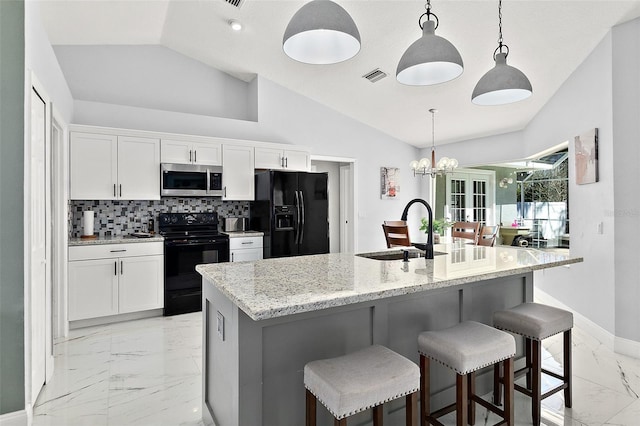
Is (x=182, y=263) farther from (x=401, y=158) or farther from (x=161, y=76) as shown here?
(x=401, y=158)

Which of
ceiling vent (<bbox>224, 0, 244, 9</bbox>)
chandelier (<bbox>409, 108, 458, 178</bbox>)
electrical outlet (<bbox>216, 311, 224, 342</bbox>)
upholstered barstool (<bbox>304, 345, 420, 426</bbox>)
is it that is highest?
ceiling vent (<bbox>224, 0, 244, 9</bbox>)

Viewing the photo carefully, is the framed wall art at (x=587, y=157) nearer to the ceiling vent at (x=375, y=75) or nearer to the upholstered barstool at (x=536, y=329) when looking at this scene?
the upholstered barstool at (x=536, y=329)

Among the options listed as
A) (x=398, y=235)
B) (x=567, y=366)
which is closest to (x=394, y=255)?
(x=567, y=366)

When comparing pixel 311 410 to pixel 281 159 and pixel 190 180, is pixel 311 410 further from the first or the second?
pixel 281 159

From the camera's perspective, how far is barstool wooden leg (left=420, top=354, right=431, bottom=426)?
1789 millimetres

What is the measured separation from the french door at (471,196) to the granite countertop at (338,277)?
4.31 metres

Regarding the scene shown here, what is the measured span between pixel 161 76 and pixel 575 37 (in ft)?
15.9

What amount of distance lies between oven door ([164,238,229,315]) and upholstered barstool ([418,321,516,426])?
3.06 metres

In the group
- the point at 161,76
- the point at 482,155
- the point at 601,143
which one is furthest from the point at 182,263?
the point at 482,155

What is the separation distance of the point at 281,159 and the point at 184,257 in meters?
1.90

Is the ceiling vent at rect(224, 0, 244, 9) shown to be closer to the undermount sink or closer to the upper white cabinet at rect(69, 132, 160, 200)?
the upper white cabinet at rect(69, 132, 160, 200)

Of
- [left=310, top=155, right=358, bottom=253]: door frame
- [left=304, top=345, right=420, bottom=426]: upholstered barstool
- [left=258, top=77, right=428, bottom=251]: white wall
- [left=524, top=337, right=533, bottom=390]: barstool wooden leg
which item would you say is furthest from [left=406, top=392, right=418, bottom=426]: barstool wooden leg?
[left=310, top=155, right=358, bottom=253]: door frame

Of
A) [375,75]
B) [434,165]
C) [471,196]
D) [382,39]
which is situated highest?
[382,39]

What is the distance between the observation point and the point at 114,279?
377cm
